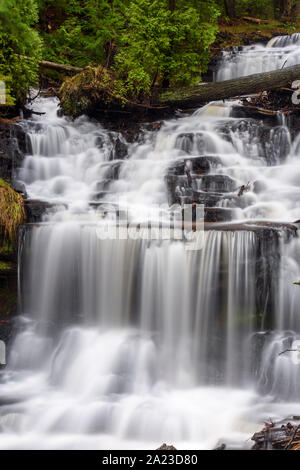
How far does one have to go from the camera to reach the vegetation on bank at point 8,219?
688cm

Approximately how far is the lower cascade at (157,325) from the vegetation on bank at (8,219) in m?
0.17

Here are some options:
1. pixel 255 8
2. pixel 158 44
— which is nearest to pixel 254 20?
pixel 255 8

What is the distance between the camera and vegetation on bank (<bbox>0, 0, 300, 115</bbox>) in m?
9.06


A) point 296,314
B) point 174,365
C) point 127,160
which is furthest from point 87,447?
point 127,160

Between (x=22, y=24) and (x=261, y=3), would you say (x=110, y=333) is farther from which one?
(x=261, y=3)

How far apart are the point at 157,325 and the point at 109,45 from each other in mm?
8502

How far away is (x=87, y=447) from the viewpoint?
→ 187 inches

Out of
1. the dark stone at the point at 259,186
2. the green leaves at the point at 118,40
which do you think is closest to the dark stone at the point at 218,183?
the dark stone at the point at 259,186

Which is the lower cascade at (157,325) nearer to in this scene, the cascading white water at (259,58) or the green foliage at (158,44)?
the green foliage at (158,44)

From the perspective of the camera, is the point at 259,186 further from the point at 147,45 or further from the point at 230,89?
the point at 147,45

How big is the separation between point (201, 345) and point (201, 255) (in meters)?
1.24

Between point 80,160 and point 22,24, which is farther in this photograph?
point 80,160

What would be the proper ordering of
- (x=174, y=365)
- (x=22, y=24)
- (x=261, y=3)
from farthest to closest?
(x=261, y=3) → (x=22, y=24) → (x=174, y=365)

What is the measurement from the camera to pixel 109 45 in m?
12.1
